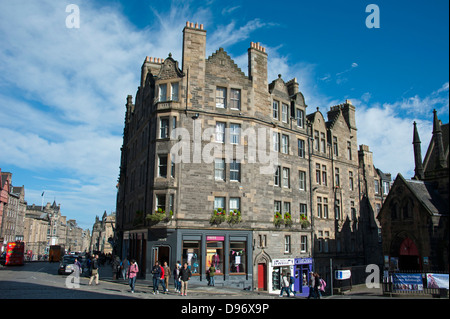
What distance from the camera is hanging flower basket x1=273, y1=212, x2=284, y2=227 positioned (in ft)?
101

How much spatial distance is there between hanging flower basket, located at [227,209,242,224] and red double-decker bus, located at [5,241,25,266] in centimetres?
3345

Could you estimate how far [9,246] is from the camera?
45438 millimetres

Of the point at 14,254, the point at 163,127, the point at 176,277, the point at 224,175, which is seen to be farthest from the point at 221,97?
the point at 14,254

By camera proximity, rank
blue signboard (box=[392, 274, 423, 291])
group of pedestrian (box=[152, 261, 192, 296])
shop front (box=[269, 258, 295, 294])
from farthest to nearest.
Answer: shop front (box=[269, 258, 295, 294]) < blue signboard (box=[392, 274, 423, 291]) < group of pedestrian (box=[152, 261, 192, 296])

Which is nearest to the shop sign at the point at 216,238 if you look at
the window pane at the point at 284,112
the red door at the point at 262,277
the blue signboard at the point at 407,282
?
the red door at the point at 262,277

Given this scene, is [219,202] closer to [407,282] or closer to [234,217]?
[234,217]

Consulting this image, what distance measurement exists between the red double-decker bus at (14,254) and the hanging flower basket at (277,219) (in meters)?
35.3

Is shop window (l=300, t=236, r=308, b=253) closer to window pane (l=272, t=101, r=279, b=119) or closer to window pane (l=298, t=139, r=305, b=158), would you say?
window pane (l=298, t=139, r=305, b=158)

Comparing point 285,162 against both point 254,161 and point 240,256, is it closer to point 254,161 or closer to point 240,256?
point 254,161

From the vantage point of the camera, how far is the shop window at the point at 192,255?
86.2ft

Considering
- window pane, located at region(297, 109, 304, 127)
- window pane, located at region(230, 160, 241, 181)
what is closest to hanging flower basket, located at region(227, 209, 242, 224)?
window pane, located at region(230, 160, 241, 181)

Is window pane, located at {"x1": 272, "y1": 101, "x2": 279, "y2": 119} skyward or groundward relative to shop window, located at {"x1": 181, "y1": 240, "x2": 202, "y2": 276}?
skyward

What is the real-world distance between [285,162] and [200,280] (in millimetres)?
13547
